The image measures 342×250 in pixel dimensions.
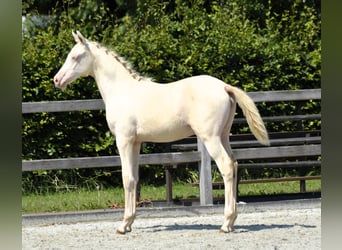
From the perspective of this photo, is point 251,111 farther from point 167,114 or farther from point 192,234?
point 192,234

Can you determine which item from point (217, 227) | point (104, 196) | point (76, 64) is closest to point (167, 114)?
point (76, 64)

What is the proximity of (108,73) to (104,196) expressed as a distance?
2318 mm

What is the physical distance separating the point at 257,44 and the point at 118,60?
3280 millimetres

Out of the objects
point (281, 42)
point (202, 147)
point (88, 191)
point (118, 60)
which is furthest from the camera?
point (281, 42)

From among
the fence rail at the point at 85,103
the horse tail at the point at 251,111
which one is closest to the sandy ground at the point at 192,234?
the horse tail at the point at 251,111

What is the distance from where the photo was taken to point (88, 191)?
8266 mm

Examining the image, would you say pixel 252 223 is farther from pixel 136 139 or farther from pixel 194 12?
pixel 194 12

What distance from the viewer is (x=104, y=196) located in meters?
7.81

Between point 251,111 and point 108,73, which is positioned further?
point 108,73

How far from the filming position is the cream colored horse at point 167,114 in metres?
5.43

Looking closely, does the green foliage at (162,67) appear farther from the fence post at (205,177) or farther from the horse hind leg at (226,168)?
the horse hind leg at (226,168)

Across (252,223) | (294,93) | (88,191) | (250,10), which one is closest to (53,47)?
(88,191)

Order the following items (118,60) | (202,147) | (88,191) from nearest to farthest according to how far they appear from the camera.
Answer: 1. (118,60)
2. (202,147)
3. (88,191)
